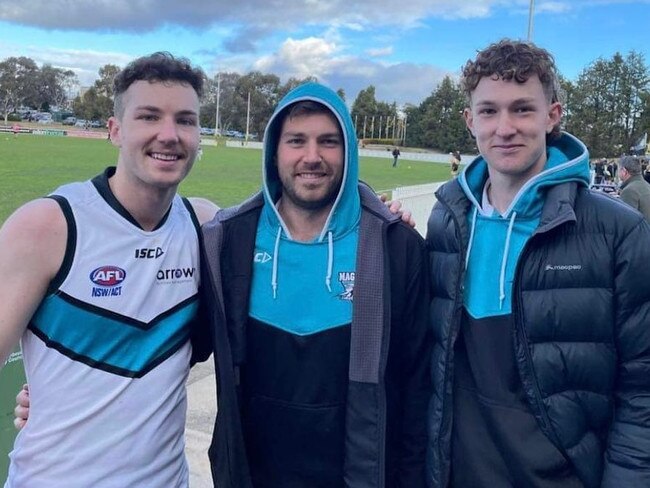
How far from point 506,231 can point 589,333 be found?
52 centimetres

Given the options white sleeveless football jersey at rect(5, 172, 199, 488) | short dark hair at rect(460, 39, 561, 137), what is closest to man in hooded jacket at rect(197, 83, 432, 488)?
white sleeveless football jersey at rect(5, 172, 199, 488)

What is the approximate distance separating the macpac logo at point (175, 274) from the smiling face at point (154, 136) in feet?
1.09

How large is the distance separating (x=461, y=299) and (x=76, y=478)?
5.38 feet

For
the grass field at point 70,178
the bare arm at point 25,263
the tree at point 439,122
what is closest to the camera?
the bare arm at point 25,263

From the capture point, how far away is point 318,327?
8.73 ft

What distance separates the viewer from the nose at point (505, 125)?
8.63 ft

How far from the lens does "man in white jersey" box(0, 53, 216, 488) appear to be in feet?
7.66

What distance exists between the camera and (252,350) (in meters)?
2.72

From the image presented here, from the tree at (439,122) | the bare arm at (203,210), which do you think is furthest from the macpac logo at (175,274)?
the tree at (439,122)

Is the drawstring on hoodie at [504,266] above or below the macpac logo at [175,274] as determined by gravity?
above

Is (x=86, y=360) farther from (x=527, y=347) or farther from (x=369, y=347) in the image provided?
(x=527, y=347)

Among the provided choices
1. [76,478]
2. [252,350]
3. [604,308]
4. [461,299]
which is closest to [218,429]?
[252,350]

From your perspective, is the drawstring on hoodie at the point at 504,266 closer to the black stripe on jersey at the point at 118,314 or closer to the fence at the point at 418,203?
the black stripe on jersey at the point at 118,314

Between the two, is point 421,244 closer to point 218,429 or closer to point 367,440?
point 367,440
